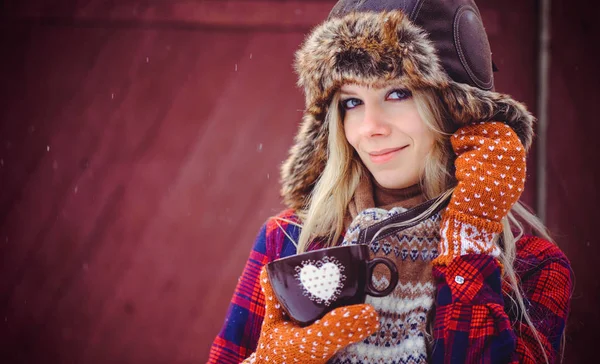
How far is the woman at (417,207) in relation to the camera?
3.43ft

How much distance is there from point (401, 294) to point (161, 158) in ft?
4.95

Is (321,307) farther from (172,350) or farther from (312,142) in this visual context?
(172,350)

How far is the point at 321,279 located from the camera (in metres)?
0.93

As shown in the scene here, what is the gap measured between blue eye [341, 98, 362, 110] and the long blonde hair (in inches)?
0.8

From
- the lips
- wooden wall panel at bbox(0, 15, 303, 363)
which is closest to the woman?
the lips

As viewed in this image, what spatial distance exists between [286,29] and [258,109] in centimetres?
40

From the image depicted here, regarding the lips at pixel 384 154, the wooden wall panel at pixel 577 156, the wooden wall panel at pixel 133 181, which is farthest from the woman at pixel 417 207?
the wooden wall panel at pixel 577 156

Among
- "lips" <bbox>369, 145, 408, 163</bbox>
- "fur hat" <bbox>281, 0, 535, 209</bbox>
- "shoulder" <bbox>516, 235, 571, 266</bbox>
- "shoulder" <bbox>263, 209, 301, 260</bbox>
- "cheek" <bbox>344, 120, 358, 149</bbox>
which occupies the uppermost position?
"fur hat" <bbox>281, 0, 535, 209</bbox>

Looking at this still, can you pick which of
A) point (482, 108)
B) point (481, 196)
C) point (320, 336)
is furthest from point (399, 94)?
point (320, 336)

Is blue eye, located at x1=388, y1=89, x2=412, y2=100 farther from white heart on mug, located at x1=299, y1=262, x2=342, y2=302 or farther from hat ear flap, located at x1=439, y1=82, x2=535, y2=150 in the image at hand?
white heart on mug, located at x1=299, y1=262, x2=342, y2=302

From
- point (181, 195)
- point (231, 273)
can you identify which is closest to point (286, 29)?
point (181, 195)

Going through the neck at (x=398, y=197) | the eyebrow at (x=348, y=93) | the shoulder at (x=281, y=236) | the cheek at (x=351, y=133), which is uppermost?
the eyebrow at (x=348, y=93)

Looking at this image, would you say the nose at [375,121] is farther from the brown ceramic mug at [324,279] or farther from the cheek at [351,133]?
the brown ceramic mug at [324,279]

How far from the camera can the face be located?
1.17 m
